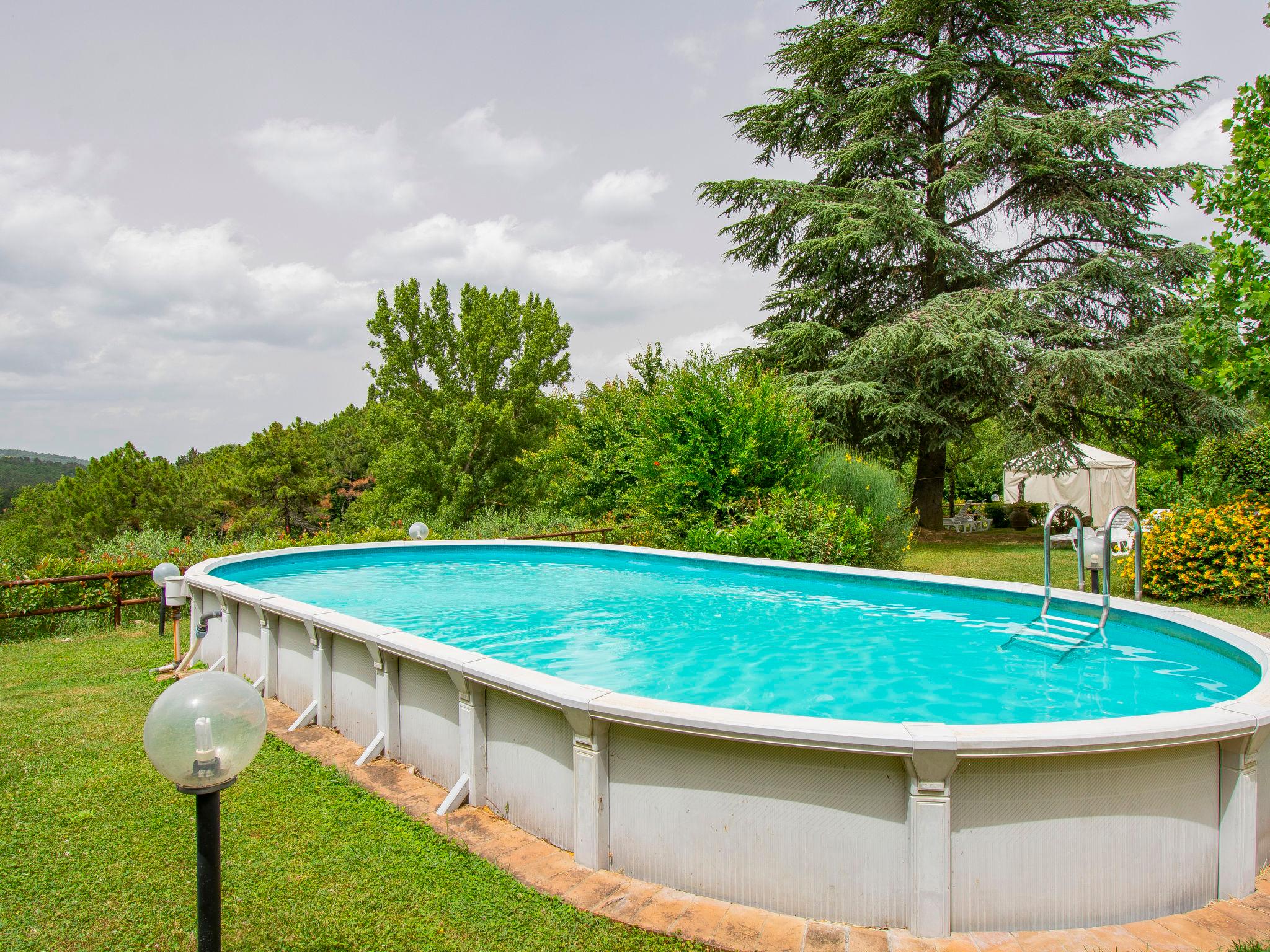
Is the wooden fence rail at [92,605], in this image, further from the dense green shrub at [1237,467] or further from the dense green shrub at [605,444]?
the dense green shrub at [1237,467]

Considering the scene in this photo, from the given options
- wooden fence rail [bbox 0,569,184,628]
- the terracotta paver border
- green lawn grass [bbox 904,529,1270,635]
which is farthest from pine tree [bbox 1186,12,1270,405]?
wooden fence rail [bbox 0,569,184,628]

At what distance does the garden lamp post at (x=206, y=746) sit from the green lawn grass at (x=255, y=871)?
705mm

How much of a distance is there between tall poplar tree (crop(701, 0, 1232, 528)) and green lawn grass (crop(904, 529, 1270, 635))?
6.23ft

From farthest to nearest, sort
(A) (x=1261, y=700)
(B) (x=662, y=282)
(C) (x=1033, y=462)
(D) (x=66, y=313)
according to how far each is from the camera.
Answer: (B) (x=662, y=282) → (C) (x=1033, y=462) → (D) (x=66, y=313) → (A) (x=1261, y=700)

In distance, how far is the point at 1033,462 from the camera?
1606 centimetres

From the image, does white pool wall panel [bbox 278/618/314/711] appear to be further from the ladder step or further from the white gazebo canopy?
the white gazebo canopy

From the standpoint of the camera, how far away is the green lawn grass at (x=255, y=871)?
249cm

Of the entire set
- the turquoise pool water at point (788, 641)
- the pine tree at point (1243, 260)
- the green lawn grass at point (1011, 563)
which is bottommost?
the green lawn grass at point (1011, 563)

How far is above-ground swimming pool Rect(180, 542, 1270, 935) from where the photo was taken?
2.51 m

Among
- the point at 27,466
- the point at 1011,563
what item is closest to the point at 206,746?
the point at 1011,563

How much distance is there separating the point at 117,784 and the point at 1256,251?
1208 centimetres

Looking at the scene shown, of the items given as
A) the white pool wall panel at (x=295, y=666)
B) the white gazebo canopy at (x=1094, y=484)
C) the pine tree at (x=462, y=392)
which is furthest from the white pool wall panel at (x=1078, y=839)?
the pine tree at (x=462, y=392)

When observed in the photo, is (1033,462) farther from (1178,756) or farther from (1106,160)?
(1178,756)

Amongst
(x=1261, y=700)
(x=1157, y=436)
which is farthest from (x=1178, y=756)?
(x=1157, y=436)
